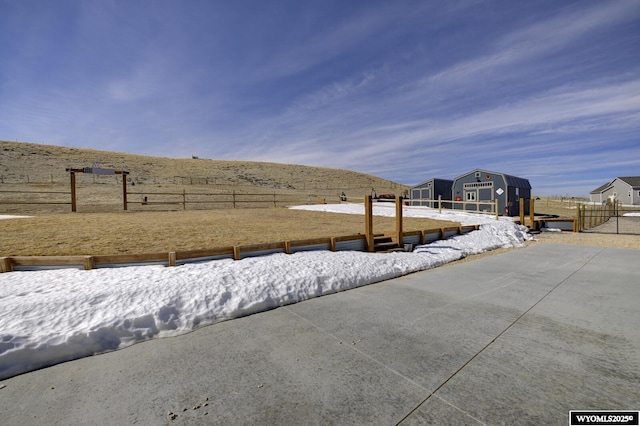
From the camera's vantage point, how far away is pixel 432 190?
29.0 m

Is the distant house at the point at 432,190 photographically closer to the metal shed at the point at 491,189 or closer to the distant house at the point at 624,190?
the metal shed at the point at 491,189

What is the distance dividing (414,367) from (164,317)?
3172 mm

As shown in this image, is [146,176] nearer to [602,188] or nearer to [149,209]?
[149,209]

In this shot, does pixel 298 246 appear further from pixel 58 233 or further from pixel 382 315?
pixel 58 233

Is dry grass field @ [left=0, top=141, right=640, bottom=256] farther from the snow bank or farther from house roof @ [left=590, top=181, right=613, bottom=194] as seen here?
house roof @ [left=590, top=181, right=613, bottom=194]

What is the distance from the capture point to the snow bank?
3203 millimetres

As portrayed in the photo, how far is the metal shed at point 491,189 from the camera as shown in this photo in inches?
915

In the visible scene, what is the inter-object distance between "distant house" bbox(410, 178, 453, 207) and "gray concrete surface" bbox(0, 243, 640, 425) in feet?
82.5

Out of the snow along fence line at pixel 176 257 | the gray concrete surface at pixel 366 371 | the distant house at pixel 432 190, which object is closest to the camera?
the gray concrete surface at pixel 366 371

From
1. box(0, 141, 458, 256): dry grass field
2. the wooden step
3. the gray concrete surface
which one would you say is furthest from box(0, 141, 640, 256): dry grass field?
the gray concrete surface

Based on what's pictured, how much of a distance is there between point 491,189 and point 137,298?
2644cm

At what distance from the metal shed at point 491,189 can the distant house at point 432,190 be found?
179 centimetres

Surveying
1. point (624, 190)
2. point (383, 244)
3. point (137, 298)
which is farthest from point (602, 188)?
point (137, 298)

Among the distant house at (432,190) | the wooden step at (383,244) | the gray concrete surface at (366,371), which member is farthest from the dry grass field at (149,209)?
the distant house at (432,190)
